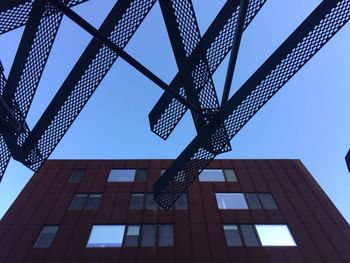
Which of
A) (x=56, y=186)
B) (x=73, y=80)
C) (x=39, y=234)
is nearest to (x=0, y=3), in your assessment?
(x=73, y=80)

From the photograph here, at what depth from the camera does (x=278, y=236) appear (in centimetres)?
1251

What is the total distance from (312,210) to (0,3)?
585 inches

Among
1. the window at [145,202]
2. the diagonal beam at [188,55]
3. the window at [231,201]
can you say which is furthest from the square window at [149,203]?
the diagonal beam at [188,55]

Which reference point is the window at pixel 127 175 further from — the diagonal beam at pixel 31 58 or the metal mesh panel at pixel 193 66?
the metal mesh panel at pixel 193 66

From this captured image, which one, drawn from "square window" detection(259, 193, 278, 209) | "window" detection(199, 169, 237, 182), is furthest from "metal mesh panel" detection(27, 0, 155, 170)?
"window" detection(199, 169, 237, 182)

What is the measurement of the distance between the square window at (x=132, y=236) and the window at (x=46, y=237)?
3.34m

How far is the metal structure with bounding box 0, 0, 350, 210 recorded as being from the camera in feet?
11.7

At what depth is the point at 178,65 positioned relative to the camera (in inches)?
149

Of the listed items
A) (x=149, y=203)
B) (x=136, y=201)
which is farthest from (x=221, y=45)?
(x=136, y=201)

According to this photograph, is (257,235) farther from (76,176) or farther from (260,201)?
(76,176)

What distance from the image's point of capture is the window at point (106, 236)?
12250mm

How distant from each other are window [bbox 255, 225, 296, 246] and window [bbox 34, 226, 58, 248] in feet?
30.6

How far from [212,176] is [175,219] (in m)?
4.18

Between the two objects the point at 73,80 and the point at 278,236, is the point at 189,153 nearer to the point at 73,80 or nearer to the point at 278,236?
the point at 73,80
